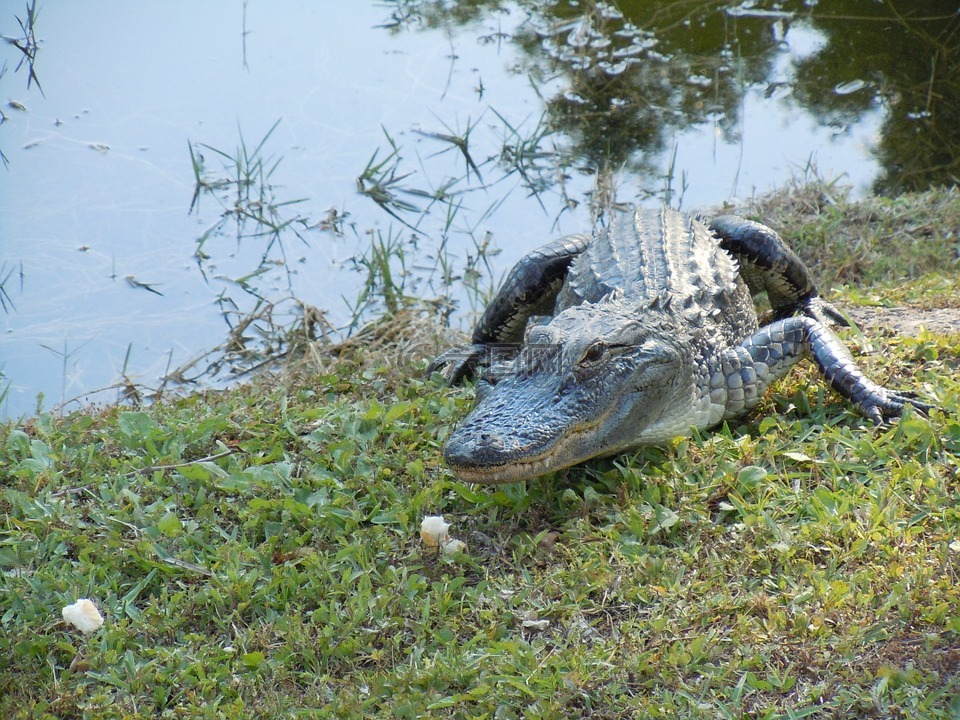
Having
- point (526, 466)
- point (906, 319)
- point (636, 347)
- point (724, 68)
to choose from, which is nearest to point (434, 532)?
point (526, 466)

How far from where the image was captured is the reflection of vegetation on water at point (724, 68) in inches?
292

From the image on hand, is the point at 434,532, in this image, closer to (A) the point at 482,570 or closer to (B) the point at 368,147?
(A) the point at 482,570

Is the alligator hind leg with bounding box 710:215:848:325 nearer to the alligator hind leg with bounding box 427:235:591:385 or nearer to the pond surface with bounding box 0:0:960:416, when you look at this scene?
the alligator hind leg with bounding box 427:235:591:385

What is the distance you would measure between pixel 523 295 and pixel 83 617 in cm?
261

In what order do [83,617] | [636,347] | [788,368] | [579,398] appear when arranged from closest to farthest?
[83,617] < [579,398] < [636,347] < [788,368]

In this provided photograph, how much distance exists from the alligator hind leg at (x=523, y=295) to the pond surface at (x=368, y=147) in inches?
43.3

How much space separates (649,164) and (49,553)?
205 inches

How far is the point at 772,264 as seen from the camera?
4.66 m

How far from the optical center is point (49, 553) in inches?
130

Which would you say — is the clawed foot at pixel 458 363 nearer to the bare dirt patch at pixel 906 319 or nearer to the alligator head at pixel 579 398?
the alligator head at pixel 579 398

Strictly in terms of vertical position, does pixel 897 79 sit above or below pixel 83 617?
above

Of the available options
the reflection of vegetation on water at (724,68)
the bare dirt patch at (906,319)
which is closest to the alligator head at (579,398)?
the bare dirt patch at (906,319)

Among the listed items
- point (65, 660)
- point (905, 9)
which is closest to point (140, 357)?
point (65, 660)

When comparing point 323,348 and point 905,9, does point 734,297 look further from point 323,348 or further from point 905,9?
point 905,9
